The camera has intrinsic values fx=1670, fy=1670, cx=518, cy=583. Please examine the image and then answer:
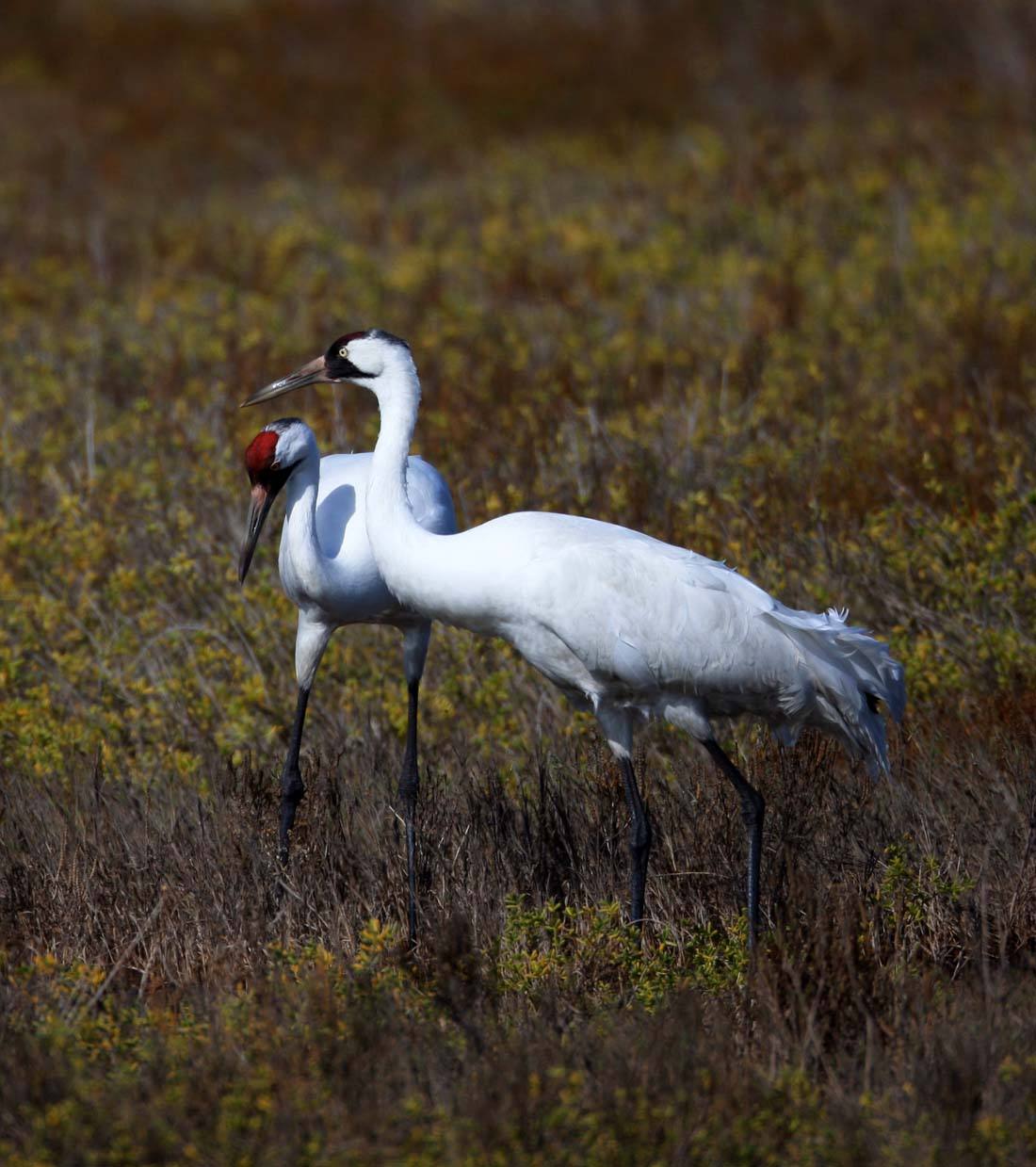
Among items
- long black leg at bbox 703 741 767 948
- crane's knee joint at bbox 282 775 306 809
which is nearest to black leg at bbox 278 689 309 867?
crane's knee joint at bbox 282 775 306 809

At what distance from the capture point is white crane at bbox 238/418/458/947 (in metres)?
4.69

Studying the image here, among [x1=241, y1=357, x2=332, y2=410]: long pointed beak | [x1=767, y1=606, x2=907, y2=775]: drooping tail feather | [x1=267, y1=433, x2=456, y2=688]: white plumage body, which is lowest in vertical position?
[x1=767, y1=606, x2=907, y2=775]: drooping tail feather

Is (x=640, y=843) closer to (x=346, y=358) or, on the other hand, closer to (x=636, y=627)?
(x=636, y=627)

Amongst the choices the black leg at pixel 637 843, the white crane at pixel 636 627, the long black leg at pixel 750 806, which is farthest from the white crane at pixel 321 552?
the long black leg at pixel 750 806

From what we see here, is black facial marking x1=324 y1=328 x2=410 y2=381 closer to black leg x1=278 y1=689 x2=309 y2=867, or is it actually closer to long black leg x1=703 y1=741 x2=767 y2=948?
black leg x1=278 y1=689 x2=309 y2=867

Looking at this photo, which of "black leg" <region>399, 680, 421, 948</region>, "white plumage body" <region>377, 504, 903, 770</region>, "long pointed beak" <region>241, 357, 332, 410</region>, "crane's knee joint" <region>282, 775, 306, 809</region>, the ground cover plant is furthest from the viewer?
"crane's knee joint" <region>282, 775, 306, 809</region>

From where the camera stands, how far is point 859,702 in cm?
423

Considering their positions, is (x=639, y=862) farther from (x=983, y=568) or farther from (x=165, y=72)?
(x=165, y=72)

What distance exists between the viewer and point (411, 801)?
15.1 feet

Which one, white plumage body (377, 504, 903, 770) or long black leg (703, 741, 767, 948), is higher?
white plumage body (377, 504, 903, 770)

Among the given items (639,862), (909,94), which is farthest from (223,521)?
(909,94)

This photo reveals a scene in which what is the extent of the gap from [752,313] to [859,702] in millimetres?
5113

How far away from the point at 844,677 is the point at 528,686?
5.28ft

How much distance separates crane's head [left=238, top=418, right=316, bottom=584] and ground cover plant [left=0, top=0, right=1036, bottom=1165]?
75 centimetres
